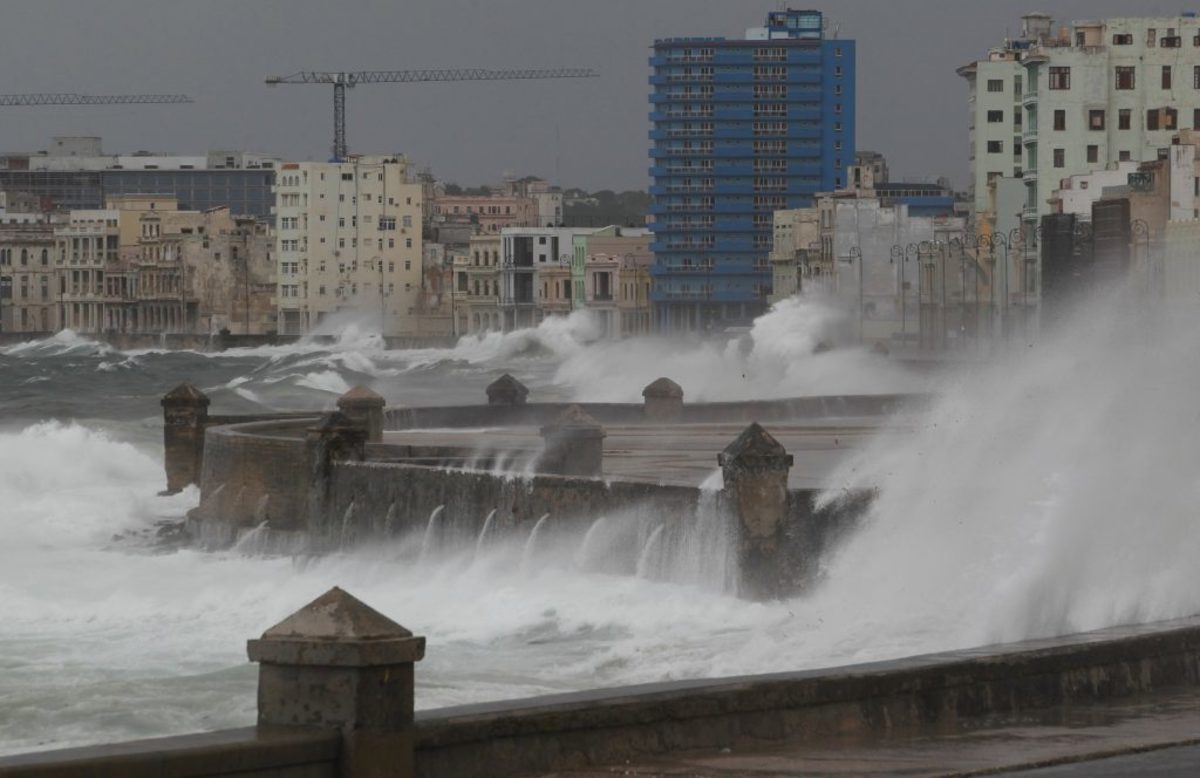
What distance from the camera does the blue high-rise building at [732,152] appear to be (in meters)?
173

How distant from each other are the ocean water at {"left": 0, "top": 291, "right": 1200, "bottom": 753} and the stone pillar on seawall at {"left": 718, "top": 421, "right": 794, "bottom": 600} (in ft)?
0.86

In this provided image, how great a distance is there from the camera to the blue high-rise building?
173 metres

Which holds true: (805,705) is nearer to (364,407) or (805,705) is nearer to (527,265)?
(364,407)

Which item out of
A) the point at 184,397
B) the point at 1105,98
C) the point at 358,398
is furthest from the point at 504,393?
the point at 1105,98

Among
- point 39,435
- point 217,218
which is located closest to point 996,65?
point 39,435

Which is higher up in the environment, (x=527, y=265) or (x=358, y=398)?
(x=358, y=398)

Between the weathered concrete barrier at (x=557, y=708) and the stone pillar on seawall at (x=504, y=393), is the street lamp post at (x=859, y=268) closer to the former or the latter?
the stone pillar on seawall at (x=504, y=393)

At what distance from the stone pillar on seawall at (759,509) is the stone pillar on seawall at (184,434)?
52.9ft

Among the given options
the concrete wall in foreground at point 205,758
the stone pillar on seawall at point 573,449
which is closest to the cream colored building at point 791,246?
the stone pillar on seawall at point 573,449

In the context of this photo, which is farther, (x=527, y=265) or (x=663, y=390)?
(x=527, y=265)

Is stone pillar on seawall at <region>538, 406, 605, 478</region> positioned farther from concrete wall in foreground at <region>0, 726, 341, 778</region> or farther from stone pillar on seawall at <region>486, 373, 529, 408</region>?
concrete wall in foreground at <region>0, 726, 341, 778</region>

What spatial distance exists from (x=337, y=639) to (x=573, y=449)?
15.9 metres

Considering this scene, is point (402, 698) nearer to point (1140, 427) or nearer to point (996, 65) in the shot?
point (1140, 427)

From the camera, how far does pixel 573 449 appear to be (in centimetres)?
2517
